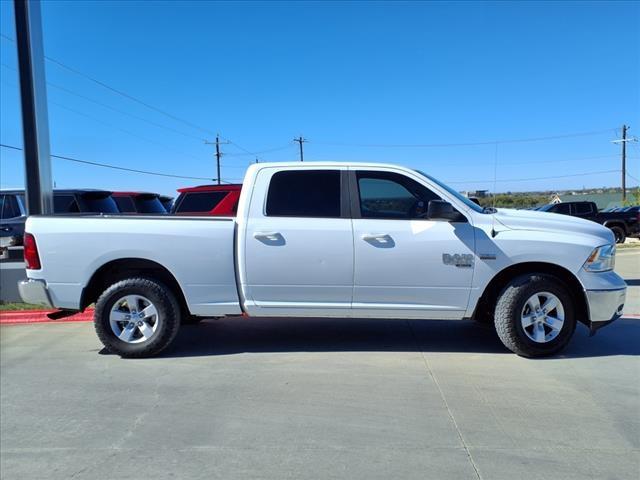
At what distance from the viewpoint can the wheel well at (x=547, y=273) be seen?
5.12m

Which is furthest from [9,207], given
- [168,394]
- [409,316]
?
[409,316]

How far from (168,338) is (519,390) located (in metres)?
3.38

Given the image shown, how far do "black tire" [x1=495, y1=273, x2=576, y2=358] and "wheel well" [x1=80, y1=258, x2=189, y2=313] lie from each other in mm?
3288

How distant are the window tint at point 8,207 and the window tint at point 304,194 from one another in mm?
8550

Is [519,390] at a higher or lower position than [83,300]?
lower

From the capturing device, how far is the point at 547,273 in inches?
202

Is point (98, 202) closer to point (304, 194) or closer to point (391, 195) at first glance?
point (304, 194)

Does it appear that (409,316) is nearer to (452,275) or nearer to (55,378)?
(452,275)

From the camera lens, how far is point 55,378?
4.75 m

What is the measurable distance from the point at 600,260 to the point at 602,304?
432mm

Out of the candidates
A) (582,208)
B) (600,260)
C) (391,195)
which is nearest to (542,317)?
(600,260)

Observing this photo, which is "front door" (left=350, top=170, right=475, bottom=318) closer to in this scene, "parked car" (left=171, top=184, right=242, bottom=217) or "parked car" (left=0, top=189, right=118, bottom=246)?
"parked car" (left=171, top=184, right=242, bottom=217)

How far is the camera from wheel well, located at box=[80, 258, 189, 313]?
5316 mm

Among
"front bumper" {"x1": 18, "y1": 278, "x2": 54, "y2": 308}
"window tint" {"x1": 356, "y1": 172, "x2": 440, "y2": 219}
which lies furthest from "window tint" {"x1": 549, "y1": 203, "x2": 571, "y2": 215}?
"front bumper" {"x1": 18, "y1": 278, "x2": 54, "y2": 308}
